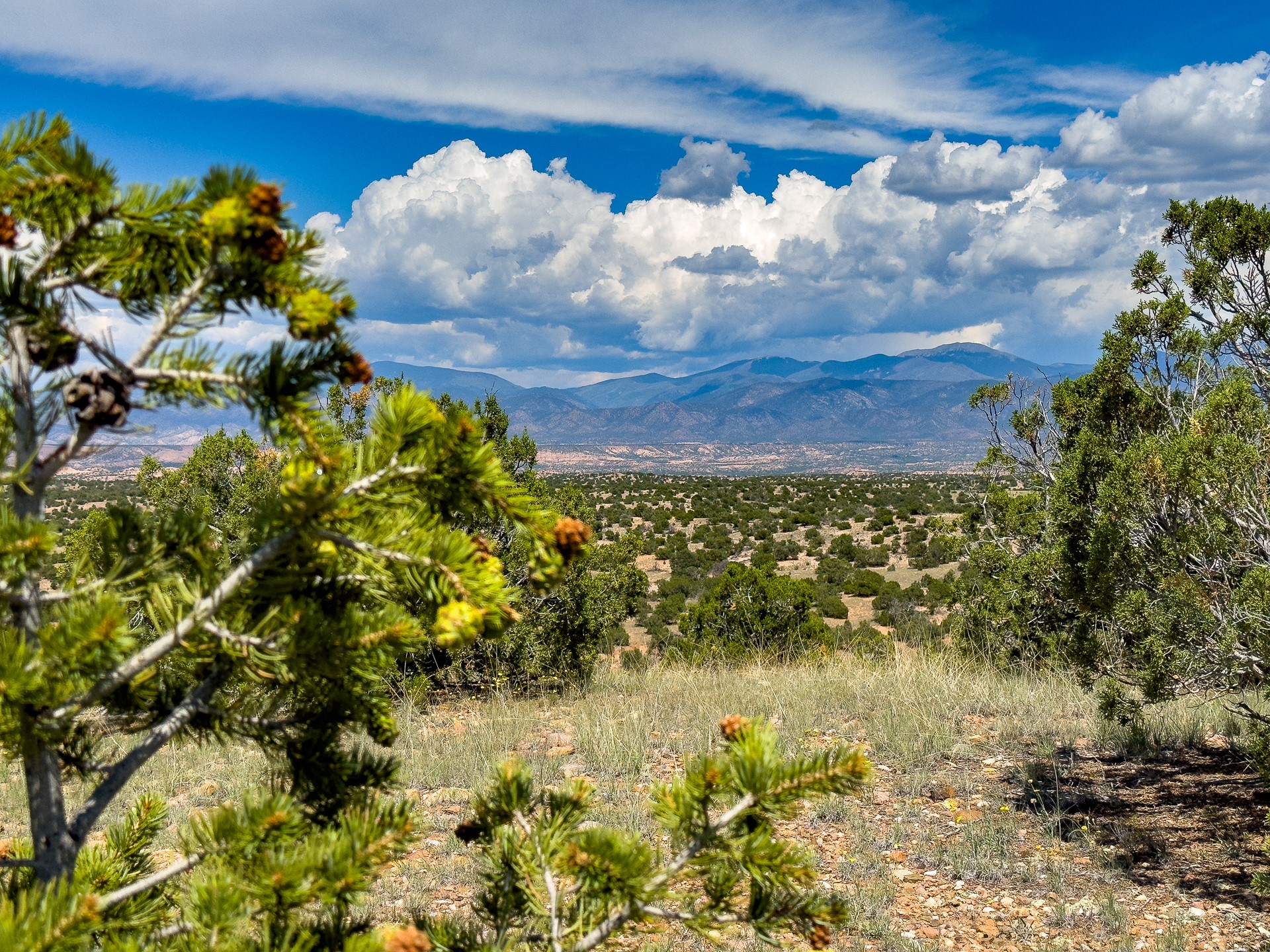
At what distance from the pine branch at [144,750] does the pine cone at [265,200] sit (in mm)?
824

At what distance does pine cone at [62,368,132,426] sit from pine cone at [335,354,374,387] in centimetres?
34

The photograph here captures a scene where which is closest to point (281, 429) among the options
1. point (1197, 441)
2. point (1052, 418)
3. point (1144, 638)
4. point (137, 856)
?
point (137, 856)

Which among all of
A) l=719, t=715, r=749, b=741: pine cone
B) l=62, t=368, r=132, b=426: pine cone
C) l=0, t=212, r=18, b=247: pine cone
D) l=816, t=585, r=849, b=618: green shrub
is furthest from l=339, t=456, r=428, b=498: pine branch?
l=816, t=585, r=849, b=618: green shrub

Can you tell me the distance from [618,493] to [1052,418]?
4710cm

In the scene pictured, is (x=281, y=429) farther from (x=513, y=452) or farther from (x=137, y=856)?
(x=513, y=452)

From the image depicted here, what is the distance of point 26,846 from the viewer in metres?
1.83

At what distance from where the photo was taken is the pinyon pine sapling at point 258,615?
4.07 ft

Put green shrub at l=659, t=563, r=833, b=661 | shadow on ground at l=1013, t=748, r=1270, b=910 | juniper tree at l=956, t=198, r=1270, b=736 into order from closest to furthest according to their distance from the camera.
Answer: juniper tree at l=956, t=198, r=1270, b=736
shadow on ground at l=1013, t=748, r=1270, b=910
green shrub at l=659, t=563, r=833, b=661

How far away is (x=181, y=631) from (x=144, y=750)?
28 cm

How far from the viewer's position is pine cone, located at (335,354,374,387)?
134 centimetres

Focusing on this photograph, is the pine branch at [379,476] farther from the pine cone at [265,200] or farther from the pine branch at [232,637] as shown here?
the pine cone at [265,200]

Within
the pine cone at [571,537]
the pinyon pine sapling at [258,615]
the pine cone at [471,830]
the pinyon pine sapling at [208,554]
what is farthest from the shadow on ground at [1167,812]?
the pinyon pine sapling at [208,554]

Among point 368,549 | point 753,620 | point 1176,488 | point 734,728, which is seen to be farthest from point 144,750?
point 753,620

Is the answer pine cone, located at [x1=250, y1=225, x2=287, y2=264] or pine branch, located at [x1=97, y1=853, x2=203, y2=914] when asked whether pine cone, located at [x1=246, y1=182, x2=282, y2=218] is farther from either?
pine branch, located at [x1=97, y1=853, x2=203, y2=914]
